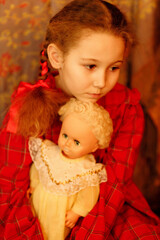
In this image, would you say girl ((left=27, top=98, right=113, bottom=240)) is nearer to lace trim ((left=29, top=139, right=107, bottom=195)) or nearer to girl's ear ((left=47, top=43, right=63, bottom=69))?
lace trim ((left=29, top=139, right=107, bottom=195))

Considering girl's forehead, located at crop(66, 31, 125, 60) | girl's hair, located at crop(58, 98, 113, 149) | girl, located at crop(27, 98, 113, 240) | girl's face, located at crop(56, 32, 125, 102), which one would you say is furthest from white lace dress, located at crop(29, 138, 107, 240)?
girl's forehead, located at crop(66, 31, 125, 60)

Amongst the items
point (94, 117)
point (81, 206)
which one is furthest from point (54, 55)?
point (81, 206)

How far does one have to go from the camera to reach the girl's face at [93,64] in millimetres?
849

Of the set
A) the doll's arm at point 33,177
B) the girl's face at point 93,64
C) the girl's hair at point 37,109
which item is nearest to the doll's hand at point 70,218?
the doll's arm at point 33,177

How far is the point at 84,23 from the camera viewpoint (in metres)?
0.87

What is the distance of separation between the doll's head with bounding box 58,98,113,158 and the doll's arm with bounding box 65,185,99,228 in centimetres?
15

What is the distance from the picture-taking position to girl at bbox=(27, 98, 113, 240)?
0.88 meters

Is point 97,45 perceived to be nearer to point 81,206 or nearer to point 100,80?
point 100,80

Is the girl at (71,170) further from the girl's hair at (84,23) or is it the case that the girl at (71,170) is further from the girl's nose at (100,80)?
the girl's hair at (84,23)

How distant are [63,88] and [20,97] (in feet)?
0.61

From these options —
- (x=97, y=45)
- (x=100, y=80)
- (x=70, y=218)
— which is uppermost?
(x=97, y=45)

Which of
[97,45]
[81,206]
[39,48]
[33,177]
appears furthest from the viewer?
[39,48]

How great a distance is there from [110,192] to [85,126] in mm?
335

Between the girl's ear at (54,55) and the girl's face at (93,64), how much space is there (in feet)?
0.08
